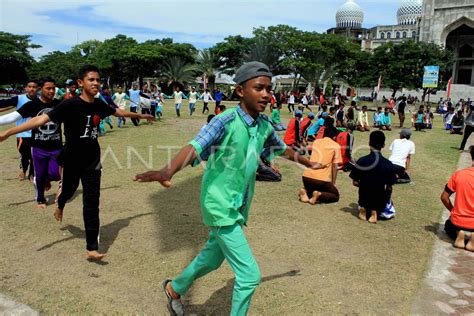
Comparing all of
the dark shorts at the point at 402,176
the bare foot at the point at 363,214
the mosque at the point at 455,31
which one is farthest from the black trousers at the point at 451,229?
the mosque at the point at 455,31

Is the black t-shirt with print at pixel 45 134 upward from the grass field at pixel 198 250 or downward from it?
upward

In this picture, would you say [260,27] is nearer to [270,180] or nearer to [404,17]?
[270,180]

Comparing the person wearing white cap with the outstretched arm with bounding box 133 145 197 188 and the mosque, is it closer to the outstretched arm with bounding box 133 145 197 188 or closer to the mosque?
the outstretched arm with bounding box 133 145 197 188

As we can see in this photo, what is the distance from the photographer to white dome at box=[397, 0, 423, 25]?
3322 inches

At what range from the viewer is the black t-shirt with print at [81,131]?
4.05 m

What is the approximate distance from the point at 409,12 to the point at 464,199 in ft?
304

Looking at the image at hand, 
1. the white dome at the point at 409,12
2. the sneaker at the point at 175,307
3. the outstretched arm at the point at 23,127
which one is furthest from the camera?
the white dome at the point at 409,12

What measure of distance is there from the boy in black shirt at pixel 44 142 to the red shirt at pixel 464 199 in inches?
208

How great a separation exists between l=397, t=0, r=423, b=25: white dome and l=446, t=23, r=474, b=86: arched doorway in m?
25.4

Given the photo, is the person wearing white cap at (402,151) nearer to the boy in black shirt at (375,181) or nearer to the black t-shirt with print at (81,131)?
the boy in black shirt at (375,181)

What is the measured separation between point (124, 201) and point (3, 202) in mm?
1826

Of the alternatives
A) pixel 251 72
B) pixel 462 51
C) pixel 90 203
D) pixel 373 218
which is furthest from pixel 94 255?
pixel 462 51

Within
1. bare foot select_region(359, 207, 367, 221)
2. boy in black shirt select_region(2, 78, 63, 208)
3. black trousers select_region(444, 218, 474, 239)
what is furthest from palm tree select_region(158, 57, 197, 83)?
black trousers select_region(444, 218, 474, 239)

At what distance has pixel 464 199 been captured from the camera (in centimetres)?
508
